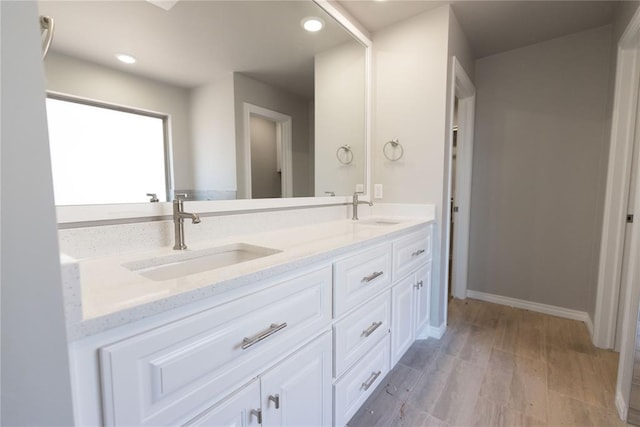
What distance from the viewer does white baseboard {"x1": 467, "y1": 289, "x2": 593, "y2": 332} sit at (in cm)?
232

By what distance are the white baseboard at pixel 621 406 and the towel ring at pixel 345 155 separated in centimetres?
192

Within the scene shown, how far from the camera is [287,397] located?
89 cm

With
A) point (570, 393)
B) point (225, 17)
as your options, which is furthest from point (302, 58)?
point (570, 393)

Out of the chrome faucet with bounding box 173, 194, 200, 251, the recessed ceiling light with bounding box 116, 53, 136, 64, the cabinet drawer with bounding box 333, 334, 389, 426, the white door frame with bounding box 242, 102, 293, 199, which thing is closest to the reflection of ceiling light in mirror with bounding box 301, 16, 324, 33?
the white door frame with bounding box 242, 102, 293, 199

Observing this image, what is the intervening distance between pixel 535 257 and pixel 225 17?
9.57 feet

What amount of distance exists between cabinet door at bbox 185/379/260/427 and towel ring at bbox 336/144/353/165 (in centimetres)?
153

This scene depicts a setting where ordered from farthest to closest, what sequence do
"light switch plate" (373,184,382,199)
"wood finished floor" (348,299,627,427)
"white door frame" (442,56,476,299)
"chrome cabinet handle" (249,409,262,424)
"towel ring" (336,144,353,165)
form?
1. "white door frame" (442,56,476,299)
2. "light switch plate" (373,184,382,199)
3. "towel ring" (336,144,353,165)
4. "wood finished floor" (348,299,627,427)
5. "chrome cabinet handle" (249,409,262,424)

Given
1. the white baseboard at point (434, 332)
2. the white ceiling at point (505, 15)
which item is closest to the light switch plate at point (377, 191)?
the white baseboard at point (434, 332)

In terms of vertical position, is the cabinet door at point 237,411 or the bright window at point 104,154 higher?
the bright window at point 104,154

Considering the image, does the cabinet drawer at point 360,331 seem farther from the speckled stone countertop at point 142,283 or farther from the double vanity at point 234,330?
the speckled stone countertop at point 142,283

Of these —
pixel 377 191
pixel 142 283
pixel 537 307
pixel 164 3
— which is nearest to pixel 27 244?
pixel 142 283

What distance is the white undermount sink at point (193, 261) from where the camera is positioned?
92 centimetres

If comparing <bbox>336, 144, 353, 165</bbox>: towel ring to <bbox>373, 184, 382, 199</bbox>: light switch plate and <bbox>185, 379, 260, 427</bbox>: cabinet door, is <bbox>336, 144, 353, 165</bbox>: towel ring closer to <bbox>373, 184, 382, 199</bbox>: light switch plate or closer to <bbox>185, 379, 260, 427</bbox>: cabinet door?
<bbox>373, 184, 382, 199</bbox>: light switch plate

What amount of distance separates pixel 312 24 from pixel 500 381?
2.37 metres
